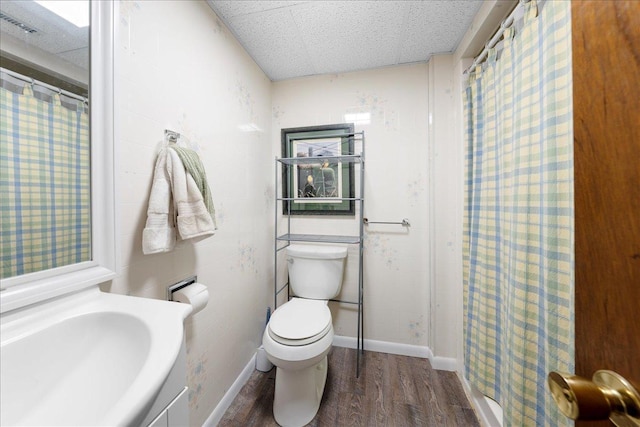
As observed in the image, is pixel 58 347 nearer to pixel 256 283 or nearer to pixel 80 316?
pixel 80 316

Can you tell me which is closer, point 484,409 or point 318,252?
point 484,409

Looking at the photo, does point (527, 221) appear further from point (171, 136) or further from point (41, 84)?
point (41, 84)

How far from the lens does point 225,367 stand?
4.52 ft

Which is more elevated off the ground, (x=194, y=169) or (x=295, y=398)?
(x=194, y=169)

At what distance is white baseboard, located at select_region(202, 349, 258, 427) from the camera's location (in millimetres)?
1250

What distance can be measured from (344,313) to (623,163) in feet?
6.18

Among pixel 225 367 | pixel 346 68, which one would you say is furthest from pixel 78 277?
pixel 346 68

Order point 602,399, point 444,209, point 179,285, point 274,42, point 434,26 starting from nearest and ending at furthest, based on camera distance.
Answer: point 602,399 < point 179,285 < point 434,26 < point 274,42 < point 444,209

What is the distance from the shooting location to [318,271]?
1764mm

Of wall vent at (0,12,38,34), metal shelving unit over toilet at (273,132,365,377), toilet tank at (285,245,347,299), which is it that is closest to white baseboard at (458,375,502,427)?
metal shelving unit over toilet at (273,132,365,377)

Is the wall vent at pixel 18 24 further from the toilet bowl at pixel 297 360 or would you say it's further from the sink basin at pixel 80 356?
the toilet bowl at pixel 297 360

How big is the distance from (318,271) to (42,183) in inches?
56.5

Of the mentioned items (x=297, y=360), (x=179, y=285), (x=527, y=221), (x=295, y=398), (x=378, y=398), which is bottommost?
(x=378, y=398)

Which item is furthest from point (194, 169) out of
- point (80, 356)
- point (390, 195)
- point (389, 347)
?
point (389, 347)
